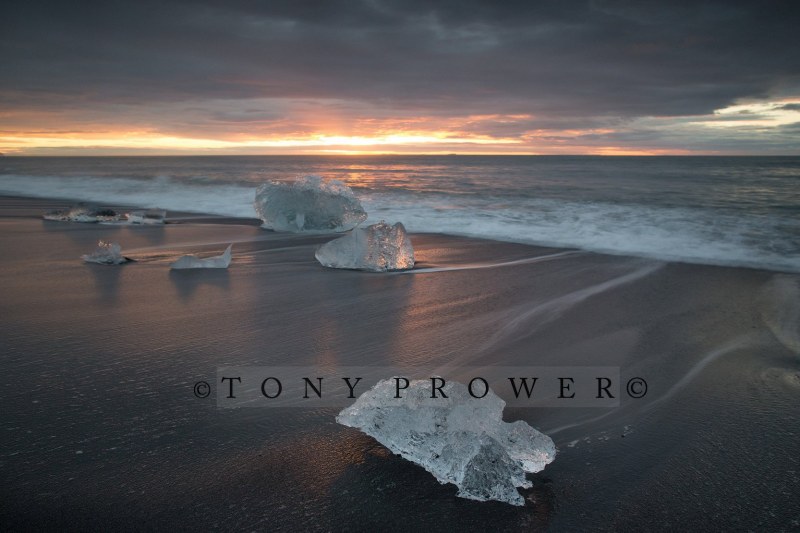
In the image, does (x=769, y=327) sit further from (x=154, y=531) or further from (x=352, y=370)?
(x=154, y=531)

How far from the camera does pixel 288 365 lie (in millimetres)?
2984

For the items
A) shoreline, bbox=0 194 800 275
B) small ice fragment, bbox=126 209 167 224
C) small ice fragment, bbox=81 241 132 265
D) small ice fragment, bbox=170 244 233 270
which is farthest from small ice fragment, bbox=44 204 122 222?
small ice fragment, bbox=170 244 233 270

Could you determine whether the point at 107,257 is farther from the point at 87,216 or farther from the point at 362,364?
the point at 87,216

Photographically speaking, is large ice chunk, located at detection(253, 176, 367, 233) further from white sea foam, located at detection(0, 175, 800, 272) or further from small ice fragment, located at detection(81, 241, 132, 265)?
small ice fragment, located at detection(81, 241, 132, 265)

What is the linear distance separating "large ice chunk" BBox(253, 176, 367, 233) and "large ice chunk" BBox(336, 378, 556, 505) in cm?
660

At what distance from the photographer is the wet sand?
70.1 inches

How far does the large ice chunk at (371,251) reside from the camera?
552 centimetres

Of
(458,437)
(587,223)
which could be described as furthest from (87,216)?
(458,437)

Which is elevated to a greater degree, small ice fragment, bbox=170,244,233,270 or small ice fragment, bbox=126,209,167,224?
small ice fragment, bbox=126,209,167,224

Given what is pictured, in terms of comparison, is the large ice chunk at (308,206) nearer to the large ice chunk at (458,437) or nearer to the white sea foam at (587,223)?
the white sea foam at (587,223)

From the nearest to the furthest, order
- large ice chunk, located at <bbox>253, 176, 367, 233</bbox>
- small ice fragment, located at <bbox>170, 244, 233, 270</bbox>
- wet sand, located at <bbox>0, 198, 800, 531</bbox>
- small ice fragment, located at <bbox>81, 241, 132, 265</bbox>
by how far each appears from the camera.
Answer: wet sand, located at <bbox>0, 198, 800, 531</bbox>, small ice fragment, located at <bbox>170, 244, 233, 270</bbox>, small ice fragment, located at <bbox>81, 241, 132, 265</bbox>, large ice chunk, located at <bbox>253, 176, 367, 233</bbox>

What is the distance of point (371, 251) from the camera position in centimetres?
553

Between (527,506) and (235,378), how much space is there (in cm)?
169

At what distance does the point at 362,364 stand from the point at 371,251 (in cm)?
260
